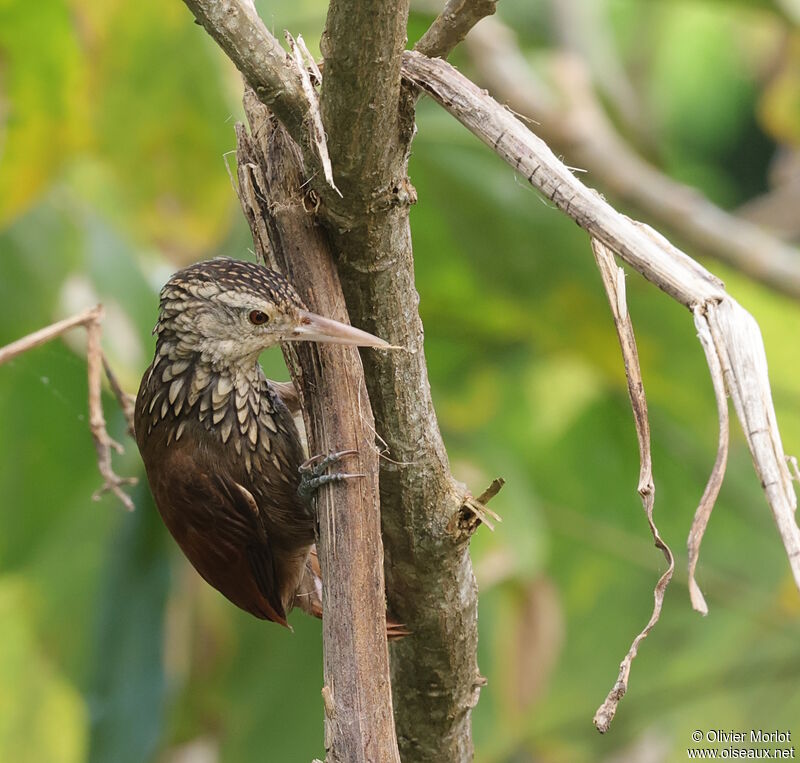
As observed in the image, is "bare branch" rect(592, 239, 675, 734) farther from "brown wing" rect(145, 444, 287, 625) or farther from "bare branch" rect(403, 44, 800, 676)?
"brown wing" rect(145, 444, 287, 625)

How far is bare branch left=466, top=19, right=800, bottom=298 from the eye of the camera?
361 cm

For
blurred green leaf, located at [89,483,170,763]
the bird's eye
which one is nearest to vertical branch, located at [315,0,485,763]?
the bird's eye

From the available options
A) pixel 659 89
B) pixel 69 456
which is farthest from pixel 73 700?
pixel 659 89

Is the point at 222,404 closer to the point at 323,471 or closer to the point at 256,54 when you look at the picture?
the point at 323,471

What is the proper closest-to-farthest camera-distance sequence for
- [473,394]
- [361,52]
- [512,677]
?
[361,52] < [512,677] < [473,394]

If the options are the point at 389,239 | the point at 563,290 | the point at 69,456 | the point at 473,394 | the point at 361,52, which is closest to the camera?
the point at 361,52

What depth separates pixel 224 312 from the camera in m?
1.84

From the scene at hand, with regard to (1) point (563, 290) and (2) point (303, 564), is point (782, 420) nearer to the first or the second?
(1) point (563, 290)

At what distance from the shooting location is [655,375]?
4.01 metres

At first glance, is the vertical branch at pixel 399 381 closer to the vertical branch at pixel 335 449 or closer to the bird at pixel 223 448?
the vertical branch at pixel 335 449

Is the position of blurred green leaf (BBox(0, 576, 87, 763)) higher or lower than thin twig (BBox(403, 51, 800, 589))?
higher

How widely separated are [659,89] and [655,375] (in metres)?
2.67

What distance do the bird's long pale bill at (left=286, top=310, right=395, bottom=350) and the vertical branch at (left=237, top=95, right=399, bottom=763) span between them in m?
0.02

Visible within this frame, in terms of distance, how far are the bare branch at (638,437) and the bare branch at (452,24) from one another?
299mm
